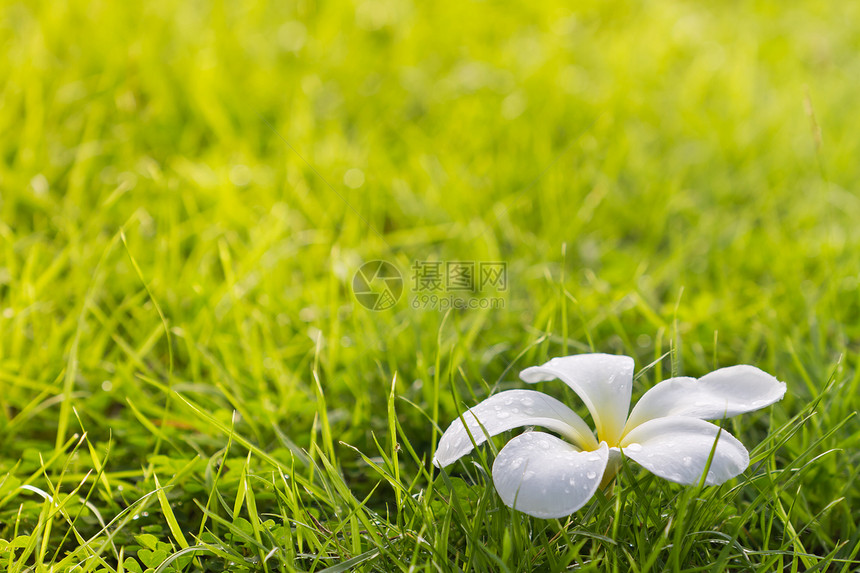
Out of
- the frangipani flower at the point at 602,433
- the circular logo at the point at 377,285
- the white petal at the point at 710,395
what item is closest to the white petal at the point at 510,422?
the frangipani flower at the point at 602,433

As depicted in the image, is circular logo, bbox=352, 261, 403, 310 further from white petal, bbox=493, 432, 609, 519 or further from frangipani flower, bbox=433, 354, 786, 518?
white petal, bbox=493, 432, 609, 519

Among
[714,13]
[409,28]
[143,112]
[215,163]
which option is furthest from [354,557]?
[714,13]

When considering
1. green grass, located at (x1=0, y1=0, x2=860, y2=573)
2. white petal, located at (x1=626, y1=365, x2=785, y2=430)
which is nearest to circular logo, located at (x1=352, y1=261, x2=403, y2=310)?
green grass, located at (x1=0, y1=0, x2=860, y2=573)

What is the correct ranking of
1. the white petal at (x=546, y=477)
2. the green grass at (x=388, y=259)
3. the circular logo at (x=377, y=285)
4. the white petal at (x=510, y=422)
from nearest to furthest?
1. the white petal at (x=546, y=477)
2. the white petal at (x=510, y=422)
3. the green grass at (x=388, y=259)
4. the circular logo at (x=377, y=285)

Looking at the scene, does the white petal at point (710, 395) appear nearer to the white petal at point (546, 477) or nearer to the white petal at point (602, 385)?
the white petal at point (602, 385)

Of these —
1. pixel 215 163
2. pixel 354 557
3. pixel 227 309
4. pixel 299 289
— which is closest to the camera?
pixel 354 557

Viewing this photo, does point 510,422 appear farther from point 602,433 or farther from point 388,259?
point 388,259

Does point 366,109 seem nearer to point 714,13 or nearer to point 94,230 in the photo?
point 94,230
